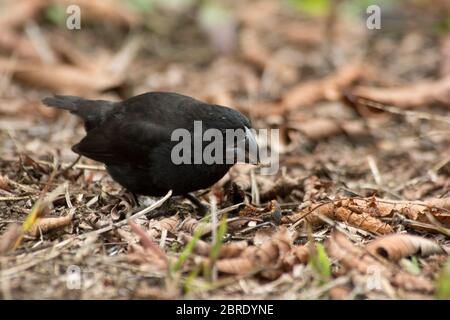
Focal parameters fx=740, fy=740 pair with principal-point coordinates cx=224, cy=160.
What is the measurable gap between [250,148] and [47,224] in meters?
1.22

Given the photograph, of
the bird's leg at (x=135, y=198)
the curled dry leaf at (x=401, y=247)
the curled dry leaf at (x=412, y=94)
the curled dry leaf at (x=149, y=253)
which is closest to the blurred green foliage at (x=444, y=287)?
the curled dry leaf at (x=401, y=247)

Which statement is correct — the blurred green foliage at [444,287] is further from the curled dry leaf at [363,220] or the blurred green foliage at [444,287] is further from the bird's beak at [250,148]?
the bird's beak at [250,148]

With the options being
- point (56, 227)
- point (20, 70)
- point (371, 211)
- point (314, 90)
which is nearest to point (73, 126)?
point (20, 70)

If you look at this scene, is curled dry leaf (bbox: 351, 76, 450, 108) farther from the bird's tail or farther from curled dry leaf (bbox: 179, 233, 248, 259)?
curled dry leaf (bbox: 179, 233, 248, 259)

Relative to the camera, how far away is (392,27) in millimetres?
8516

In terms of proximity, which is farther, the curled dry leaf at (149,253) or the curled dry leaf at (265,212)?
the curled dry leaf at (265,212)

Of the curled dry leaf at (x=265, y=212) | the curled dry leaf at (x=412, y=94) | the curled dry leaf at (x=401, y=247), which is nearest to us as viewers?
the curled dry leaf at (x=401, y=247)

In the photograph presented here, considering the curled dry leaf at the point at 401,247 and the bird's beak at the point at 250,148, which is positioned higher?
the bird's beak at the point at 250,148

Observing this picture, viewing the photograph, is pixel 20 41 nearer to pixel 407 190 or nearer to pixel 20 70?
pixel 20 70

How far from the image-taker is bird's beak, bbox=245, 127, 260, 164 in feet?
13.9

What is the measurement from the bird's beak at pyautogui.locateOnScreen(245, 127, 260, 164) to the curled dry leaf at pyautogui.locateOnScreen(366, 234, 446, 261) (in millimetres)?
982

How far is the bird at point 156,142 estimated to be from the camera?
168 inches

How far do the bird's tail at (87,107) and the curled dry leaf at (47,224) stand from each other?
49.0 inches

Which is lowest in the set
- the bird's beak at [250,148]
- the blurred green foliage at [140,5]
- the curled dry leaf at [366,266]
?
the curled dry leaf at [366,266]
